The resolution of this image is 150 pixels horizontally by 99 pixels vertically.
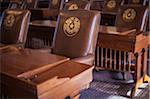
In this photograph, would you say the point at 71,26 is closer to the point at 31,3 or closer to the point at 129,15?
the point at 129,15

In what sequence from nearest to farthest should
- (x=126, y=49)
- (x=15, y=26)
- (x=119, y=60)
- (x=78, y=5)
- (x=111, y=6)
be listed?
(x=15, y=26)
(x=126, y=49)
(x=119, y=60)
(x=78, y=5)
(x=111, y=6)

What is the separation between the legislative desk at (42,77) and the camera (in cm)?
112

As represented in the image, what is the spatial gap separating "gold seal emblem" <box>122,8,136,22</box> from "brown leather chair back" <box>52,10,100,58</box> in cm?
107

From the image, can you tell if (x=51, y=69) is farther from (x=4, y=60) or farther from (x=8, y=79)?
(x=4, y=60)

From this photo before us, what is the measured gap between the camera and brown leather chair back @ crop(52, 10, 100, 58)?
2035 mm

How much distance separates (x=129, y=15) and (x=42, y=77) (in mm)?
2129

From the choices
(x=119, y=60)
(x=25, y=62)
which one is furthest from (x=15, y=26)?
(x=119, y=60)

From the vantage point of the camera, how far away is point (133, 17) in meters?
3.02

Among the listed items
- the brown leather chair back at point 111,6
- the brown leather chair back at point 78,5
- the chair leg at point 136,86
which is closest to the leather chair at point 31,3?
the brown leather chair back at point 111,6

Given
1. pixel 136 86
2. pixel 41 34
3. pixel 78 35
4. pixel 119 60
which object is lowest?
pixel 136 86

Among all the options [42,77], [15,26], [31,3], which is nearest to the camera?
[42,77]

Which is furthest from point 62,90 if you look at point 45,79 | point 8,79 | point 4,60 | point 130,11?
point 130,11

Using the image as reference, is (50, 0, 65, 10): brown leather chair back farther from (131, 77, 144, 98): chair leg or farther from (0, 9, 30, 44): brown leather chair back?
(131, 77, 144, 98): chair leg

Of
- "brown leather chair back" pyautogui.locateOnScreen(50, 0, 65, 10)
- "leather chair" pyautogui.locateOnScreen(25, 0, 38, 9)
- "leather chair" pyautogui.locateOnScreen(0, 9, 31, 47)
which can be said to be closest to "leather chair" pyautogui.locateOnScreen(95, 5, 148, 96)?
"leather chair" pyautogui.locateOnScreen(0, 9, 31, 47)
